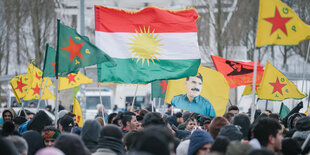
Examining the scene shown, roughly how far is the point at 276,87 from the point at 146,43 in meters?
3.75

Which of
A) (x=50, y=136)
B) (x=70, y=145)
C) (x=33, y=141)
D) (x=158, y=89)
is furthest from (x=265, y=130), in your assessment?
(x=158, y=89)

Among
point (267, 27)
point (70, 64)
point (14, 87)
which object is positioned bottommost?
point (14, 87)

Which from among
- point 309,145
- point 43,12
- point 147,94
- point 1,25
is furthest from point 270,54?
point 309,145

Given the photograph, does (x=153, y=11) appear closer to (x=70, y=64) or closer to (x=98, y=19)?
(x=98, y=19)

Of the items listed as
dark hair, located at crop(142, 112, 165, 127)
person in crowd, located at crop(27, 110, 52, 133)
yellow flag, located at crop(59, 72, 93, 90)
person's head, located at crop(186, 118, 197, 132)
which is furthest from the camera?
yellow flag, located at crop(59, 72, 93, 90)

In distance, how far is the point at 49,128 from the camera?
7.34m

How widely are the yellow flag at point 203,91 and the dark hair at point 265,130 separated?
18.4ft

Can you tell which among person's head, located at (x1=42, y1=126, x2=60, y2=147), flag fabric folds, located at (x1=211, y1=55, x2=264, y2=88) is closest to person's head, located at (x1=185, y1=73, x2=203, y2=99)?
flag fabric folds, located at (x1=211, y1=55, x2=264, y2=88)

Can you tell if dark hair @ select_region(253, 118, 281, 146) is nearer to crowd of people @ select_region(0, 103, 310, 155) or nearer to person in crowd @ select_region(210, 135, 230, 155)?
crowd of people @ select_region(0, 103, 310, 155)

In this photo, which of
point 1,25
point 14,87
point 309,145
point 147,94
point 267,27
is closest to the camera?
point 309,145

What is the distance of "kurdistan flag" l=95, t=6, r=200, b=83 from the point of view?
10.2 meters

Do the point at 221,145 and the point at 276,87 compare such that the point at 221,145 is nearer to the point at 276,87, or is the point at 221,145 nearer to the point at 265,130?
the point at 265,130

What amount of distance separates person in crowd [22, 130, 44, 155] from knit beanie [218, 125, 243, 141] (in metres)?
2.62

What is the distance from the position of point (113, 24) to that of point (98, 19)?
0.32 metres
